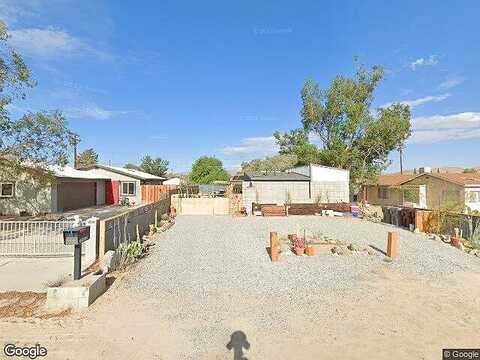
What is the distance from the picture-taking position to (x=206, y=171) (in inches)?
2222

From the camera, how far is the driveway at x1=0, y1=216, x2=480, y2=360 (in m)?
5.00

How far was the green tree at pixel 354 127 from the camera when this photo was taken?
113ft

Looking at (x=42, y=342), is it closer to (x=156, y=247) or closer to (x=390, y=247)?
(x=156, y=247)

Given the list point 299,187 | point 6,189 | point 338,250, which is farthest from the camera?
point 299,187

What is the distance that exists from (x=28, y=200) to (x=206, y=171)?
36488mm

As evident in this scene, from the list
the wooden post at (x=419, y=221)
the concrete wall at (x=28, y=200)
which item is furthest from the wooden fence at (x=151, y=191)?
the wooden post at (x=419, y=221)

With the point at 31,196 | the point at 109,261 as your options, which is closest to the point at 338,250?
the point at 109,261

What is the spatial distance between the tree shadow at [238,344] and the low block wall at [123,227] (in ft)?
18.8

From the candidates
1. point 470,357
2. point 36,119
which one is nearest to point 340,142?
point 36,119

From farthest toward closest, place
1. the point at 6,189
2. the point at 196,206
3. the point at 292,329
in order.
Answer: the point at 196,206 → the point at 6,189 → the point at 292,329

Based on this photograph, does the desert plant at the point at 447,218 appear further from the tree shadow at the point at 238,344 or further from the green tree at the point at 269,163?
the green tree at the point at 269,163

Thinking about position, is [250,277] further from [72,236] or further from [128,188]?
[128,188]

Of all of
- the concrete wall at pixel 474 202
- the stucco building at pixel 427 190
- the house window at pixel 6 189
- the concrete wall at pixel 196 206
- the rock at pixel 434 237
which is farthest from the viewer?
the stucco building at pixel 427 190

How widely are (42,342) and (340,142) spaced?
34.6 m
